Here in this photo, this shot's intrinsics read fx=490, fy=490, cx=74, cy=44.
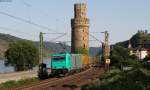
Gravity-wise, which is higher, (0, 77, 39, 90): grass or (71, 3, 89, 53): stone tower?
(71, 3, 89, 53): stone tower

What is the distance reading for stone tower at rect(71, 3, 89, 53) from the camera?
412 ft

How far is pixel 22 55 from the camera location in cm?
10862

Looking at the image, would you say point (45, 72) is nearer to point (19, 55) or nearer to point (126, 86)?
point (126, 86)

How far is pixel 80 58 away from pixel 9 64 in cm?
4054

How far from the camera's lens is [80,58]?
74.7 metres

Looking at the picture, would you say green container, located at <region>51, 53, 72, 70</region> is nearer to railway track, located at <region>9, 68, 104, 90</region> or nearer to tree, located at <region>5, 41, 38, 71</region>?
railway track, located at <region>9, 68, 104, 90</region>

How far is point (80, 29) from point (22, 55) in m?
25.6

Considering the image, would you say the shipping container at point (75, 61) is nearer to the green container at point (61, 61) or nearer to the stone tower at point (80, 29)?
the green container at point (61, 61)

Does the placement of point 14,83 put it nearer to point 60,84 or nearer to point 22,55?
point 60,84

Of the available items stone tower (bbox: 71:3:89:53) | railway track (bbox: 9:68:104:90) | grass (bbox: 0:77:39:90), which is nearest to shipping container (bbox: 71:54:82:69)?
grass (bbox: 0:77:39:90)

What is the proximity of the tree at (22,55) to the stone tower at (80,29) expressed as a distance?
543 inches

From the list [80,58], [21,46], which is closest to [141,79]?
[80,58]

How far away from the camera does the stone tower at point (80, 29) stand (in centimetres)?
12556

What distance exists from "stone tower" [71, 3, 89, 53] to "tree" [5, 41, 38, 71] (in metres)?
13.8
